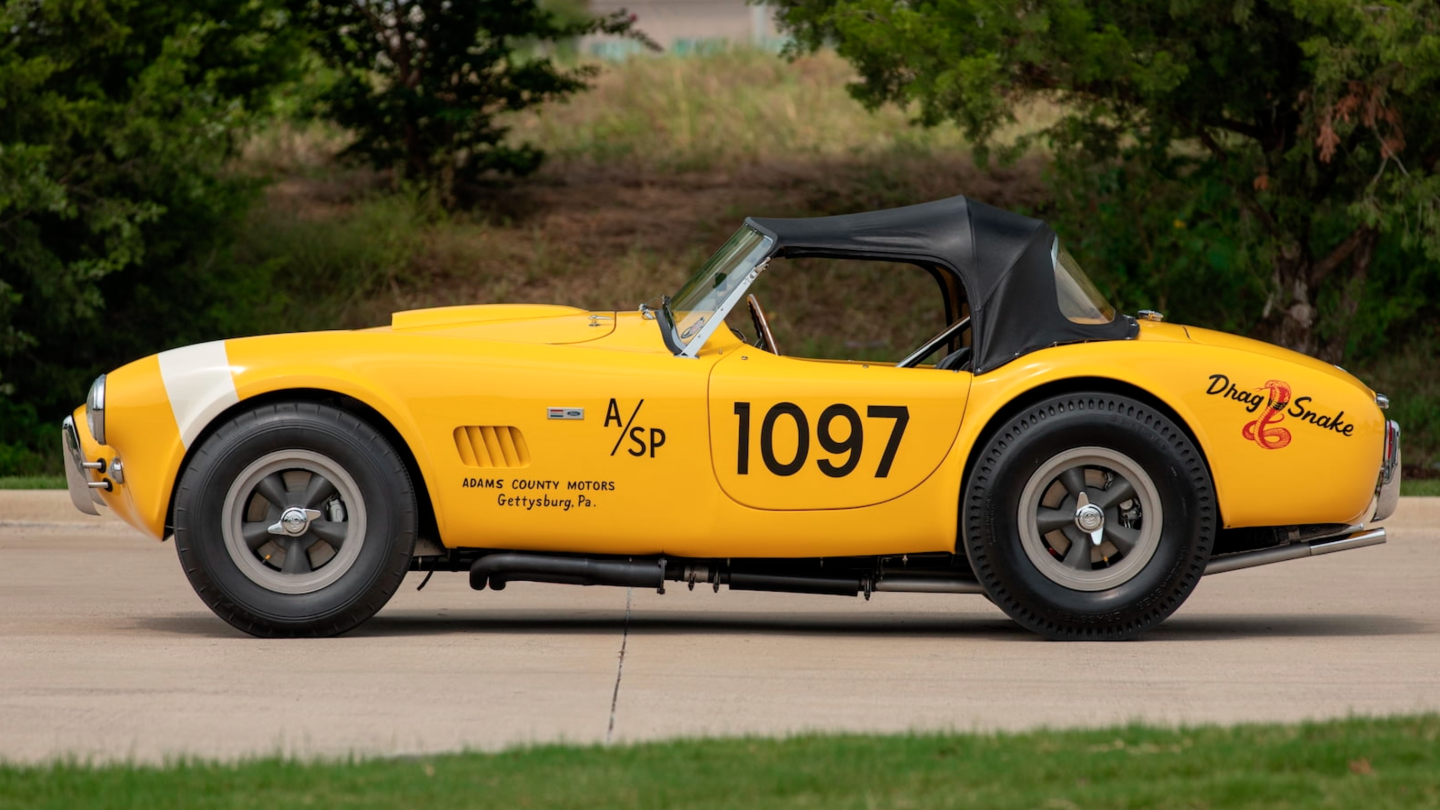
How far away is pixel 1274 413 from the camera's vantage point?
6.43 metres

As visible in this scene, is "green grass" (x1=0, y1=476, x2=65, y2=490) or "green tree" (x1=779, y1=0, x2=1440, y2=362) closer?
"green grass" (x1=0, y1=476, x2=65, y2=490)

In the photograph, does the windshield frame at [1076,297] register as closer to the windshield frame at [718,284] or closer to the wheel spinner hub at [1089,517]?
the wheel spinner hub at [1089,517]

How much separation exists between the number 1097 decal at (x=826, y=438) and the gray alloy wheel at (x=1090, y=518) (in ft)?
1.78

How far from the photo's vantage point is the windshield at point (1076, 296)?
675cm

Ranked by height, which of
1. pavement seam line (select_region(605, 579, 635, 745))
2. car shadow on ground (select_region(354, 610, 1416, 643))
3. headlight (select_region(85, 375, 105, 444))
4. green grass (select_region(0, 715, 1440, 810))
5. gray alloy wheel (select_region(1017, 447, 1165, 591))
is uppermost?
headlight (select_region(85, 375, 105, 444))

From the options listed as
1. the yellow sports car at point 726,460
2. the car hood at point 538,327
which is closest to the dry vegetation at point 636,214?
the yellow sports car at point 726,460

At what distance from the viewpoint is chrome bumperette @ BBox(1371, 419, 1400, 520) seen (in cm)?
661

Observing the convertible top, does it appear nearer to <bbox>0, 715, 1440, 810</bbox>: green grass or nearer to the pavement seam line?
the pavement seam line

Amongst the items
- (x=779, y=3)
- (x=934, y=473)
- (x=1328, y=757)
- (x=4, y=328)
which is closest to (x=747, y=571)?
(x=934, y=473)

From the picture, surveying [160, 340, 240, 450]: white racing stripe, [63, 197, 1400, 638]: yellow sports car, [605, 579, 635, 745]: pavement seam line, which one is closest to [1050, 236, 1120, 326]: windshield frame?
[63, 197, 1400, 638]: yellow sports car

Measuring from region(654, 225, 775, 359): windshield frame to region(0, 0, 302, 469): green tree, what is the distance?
24.3 feet

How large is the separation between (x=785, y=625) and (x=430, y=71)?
1152 centimetres

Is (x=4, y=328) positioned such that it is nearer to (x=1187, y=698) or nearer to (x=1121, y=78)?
(x=1121, y=78)

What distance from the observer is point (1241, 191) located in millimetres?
14180
